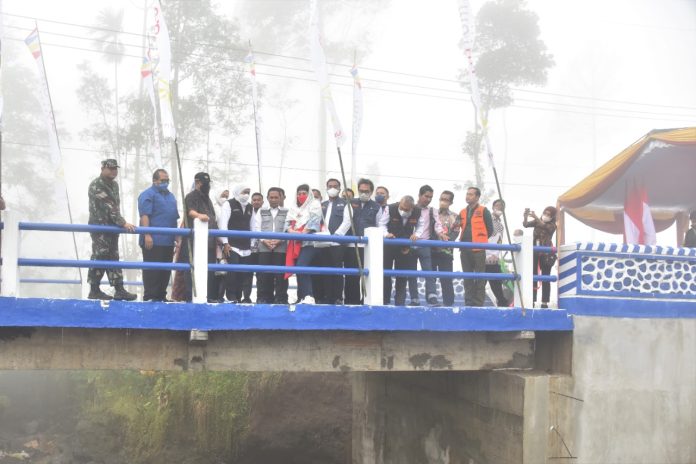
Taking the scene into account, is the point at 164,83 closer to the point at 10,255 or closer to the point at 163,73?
the point at 163,73

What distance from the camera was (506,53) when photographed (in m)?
28.6

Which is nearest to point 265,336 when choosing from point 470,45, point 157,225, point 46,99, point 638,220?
point 157,225

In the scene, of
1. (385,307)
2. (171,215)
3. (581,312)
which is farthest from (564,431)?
(171,215)

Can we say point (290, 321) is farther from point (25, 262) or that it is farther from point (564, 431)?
point (564, 431)

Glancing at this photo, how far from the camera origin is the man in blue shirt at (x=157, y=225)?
741 cm

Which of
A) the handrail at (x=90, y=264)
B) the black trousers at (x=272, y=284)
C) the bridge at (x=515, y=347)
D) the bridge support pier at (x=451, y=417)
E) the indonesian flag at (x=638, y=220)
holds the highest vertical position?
the indonesian flag at (x=638, y=220)

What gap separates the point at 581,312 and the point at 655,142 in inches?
197

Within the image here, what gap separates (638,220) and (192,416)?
919 centimetres

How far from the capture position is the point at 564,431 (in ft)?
24.3

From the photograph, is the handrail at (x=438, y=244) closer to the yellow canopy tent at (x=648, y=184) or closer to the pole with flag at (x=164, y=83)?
the pole with flag at (x=164, y=83)

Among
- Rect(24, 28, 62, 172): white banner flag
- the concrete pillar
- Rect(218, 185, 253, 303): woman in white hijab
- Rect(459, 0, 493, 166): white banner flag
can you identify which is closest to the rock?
the concrete pillar

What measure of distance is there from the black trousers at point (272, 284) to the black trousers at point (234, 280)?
0.20 metres

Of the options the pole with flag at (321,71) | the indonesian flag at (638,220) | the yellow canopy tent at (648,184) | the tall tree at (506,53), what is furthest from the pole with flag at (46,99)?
the tall tree at (506,53)

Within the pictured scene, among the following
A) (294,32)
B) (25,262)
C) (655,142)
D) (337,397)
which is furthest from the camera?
(294,32)
